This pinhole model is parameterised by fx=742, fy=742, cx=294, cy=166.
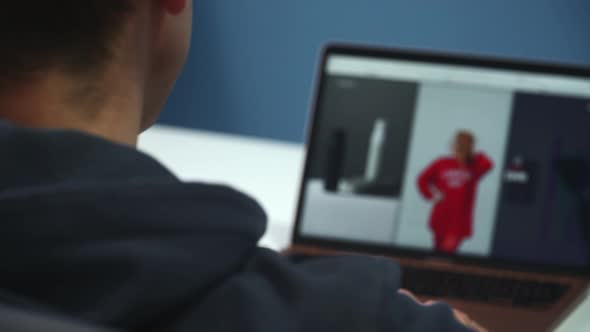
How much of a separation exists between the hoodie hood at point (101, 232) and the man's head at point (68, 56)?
5cm

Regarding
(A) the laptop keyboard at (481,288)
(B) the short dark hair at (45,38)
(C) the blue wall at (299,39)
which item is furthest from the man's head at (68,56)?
(C) the blue wall at (299,39)

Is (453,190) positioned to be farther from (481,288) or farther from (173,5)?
(173,5)

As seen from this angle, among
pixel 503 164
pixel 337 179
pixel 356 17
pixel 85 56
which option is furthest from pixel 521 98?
pixel 85 56

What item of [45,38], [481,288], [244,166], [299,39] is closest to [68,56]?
[45,38]

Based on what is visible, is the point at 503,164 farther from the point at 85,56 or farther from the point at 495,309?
the point at 85,56

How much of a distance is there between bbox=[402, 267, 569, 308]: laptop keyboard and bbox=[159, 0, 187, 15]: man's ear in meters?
0.49

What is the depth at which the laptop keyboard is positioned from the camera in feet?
2.73

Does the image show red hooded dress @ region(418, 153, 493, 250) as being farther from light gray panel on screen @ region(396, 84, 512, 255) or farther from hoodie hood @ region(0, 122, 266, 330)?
hoodie hood @ region(0, 122, 266, 330)

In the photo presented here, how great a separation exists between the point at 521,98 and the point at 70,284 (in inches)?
31.1

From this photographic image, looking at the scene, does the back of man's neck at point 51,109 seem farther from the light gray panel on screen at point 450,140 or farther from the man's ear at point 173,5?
the light gray panel on screen at point 450,140

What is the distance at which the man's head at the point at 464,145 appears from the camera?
38.2 inches

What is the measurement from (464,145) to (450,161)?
0.03 metres

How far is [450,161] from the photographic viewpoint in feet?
3.18

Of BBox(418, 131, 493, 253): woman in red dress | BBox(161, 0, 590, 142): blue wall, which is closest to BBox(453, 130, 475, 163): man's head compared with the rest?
BBox(418, 131, 493, 253): woman in red dress
